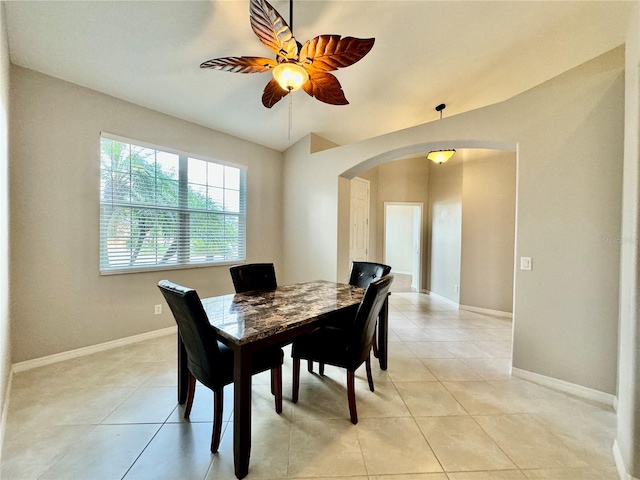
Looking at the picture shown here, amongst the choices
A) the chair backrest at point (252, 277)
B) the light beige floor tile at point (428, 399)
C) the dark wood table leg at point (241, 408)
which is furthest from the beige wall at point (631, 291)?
the chair backrest at point (252, 277)

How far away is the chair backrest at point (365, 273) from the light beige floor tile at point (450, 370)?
3.27ft

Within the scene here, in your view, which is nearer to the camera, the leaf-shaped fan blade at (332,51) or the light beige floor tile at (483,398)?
the leaf-shaped fan blade at (332,51)

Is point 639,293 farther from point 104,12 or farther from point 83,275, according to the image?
point 83,275

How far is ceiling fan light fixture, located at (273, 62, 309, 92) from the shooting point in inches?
66.6

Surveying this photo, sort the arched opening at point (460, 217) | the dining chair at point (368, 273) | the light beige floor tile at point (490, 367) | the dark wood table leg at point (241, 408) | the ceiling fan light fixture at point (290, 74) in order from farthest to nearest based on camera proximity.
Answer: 1. the arched opening at point (460, 217)
2. the dining chair at point (368, 273)
3. the light beige floor tile at point (490, 367)
4. the ceiling fan light fixture at point (290, 74)
5. the dark wood table leg at point (241, 408)

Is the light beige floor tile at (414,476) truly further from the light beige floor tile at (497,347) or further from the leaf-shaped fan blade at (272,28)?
the leaf-shaped fan blade at (272,28)

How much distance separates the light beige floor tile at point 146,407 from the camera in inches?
70.2

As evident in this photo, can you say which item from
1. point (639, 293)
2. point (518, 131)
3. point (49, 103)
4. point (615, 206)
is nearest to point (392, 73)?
point (518, 131)

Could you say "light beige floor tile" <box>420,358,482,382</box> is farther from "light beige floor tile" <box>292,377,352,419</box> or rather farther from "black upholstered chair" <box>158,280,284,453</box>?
"black upholstered chair" <box>158,280,284,453</box>

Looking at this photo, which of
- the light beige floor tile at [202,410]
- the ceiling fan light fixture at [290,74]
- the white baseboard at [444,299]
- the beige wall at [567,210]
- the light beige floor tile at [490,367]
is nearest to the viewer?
the ceiling fan light fixture at [290,74]

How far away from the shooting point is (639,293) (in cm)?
137

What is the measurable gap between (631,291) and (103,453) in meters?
3.17

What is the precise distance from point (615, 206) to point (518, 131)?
96 cm

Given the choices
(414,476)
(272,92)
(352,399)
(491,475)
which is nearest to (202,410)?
(352,399)
